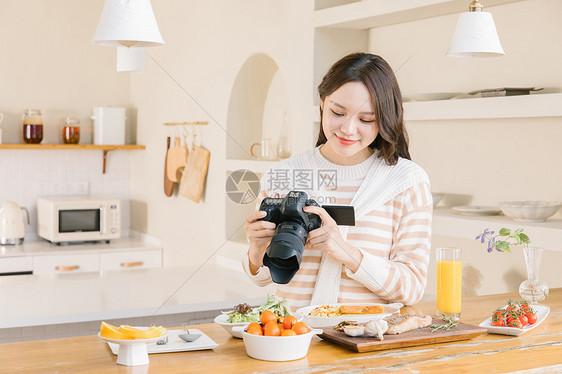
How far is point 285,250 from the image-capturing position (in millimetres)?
1357

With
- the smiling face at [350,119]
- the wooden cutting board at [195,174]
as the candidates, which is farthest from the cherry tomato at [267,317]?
the wooden cutting board at [195,174]

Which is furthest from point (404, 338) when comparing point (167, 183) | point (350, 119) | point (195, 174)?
point (167, 183)

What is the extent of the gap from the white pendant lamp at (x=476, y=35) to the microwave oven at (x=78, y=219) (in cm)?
297

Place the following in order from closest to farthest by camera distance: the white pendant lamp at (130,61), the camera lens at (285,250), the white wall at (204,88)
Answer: the camera lens at (285,250), the white wall at (204,88), the white pendant lamp at (130,61)

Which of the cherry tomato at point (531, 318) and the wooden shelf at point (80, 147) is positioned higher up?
the wooden shelf at point (80, 147)

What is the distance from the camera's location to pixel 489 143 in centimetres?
262

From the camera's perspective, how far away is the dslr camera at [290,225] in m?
1.37

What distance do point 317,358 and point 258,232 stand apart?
310 millimetres

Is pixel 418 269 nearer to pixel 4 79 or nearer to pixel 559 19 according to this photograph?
pixel 559 19

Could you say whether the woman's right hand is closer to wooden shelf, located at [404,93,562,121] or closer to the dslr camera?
the dslr camera

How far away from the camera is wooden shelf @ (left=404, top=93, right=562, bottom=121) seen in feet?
7.11

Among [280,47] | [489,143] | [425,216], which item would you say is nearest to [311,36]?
[280,47]

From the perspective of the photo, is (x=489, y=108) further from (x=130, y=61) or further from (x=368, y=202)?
(x=130, y=61)

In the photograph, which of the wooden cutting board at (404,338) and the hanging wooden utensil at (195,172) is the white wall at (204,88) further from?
the wooden cutting board at (404,338)
